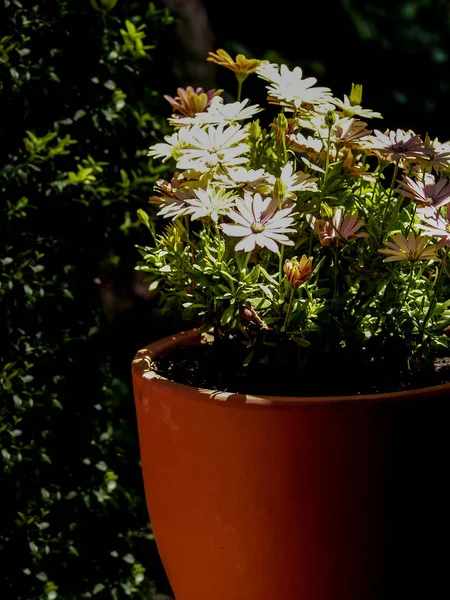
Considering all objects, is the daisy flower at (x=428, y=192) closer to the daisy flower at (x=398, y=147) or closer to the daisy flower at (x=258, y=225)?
the daisy flower at (x=398, y=147)

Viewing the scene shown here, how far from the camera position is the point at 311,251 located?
48.7 inches

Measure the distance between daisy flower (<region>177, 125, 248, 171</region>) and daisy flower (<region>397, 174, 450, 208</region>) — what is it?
0.82ft

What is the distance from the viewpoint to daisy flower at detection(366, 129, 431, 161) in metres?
1.16

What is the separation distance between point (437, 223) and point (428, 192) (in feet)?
0.24

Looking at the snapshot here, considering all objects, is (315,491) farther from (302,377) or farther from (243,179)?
(243,179)

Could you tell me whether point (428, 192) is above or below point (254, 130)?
below

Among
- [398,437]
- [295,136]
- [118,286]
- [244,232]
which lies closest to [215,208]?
[244,232]

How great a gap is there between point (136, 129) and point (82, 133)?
0.16m

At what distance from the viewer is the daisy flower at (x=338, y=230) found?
113cm

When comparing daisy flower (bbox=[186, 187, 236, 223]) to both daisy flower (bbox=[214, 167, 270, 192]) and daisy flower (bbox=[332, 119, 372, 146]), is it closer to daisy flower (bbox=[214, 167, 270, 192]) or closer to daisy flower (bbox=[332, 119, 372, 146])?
daisy flower (bbox=[214, 167, 270, 192])

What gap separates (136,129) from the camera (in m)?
2.11

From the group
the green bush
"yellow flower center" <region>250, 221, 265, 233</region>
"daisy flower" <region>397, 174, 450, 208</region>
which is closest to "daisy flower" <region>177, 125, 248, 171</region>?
"yellow flower center" <region>250, 221, 265, 233</region>

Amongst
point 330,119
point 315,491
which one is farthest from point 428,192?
point 315,491

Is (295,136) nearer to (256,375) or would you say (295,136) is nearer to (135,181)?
(256,375)
